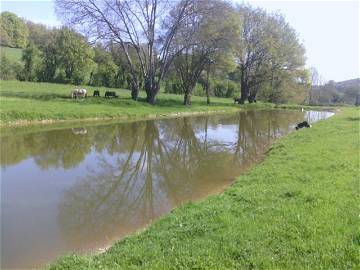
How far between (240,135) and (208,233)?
19.5 metres

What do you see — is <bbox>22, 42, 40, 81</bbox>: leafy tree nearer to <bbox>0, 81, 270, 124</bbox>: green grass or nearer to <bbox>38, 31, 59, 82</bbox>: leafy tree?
<bbox>38, 31, 59, 82</bbox>: leafy tree

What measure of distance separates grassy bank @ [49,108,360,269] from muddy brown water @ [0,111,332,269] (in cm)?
125

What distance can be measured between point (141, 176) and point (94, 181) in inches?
66.5

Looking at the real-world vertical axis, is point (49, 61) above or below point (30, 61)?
above

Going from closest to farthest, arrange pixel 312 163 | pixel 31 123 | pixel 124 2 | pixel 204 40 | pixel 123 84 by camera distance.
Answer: pixel 312 163
pixel 31 123
pixel 124 2
pixel 204 40
pixel 123 84

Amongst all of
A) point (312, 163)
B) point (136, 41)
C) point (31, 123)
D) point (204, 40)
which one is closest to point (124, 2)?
point (136, 41)

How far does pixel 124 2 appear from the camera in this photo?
36.5 meters

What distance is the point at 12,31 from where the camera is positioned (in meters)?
69.9

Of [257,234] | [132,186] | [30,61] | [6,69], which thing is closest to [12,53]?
[30,61]

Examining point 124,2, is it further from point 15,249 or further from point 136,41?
point 15,249

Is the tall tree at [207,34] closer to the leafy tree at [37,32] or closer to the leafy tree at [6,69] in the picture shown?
the leafy tree at [6,69]

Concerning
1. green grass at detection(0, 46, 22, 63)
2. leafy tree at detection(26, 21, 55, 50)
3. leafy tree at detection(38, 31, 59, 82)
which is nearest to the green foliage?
leafy tree at detection(26, 21, 55, 50)

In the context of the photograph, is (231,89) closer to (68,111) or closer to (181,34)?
(181,34)

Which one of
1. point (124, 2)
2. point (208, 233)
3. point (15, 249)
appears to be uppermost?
point (124, 2)
